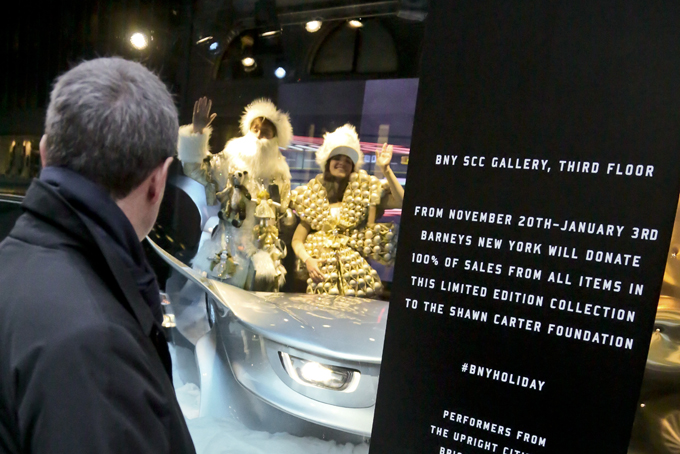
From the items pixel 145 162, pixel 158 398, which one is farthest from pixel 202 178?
pixel 158 398

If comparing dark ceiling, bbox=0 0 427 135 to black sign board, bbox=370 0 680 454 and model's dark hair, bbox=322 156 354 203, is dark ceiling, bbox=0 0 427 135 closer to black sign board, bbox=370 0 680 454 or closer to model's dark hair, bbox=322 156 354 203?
model's dark hair, bbox=322 156 354 203

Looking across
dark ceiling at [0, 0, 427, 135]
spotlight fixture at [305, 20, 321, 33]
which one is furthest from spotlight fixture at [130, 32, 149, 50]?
spotlight fixture at [305, 20, 321, 33]

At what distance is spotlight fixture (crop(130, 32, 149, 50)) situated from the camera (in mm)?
2502

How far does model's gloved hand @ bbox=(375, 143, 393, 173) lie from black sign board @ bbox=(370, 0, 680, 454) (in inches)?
33.9

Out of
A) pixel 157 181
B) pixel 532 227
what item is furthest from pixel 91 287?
pixel 532 227

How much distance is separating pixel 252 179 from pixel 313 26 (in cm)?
71

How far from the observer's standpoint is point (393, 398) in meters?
0.99

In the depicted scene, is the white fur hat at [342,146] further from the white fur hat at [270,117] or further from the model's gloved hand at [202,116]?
the model's gloved hand at [202,116]

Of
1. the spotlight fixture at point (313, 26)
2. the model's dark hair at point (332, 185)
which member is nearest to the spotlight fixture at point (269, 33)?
the spotlight fixture at point (313, 26)

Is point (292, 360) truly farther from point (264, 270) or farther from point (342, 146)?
Result: point (342, 146)

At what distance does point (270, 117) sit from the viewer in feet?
6.86

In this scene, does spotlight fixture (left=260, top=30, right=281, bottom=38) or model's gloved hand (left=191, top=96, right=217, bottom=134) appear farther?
model's gloved hand (left=191, top=96, right=217, bottom=134)

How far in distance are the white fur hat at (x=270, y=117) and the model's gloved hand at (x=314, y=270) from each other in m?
0.53

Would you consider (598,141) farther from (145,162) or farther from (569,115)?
(145,162)
